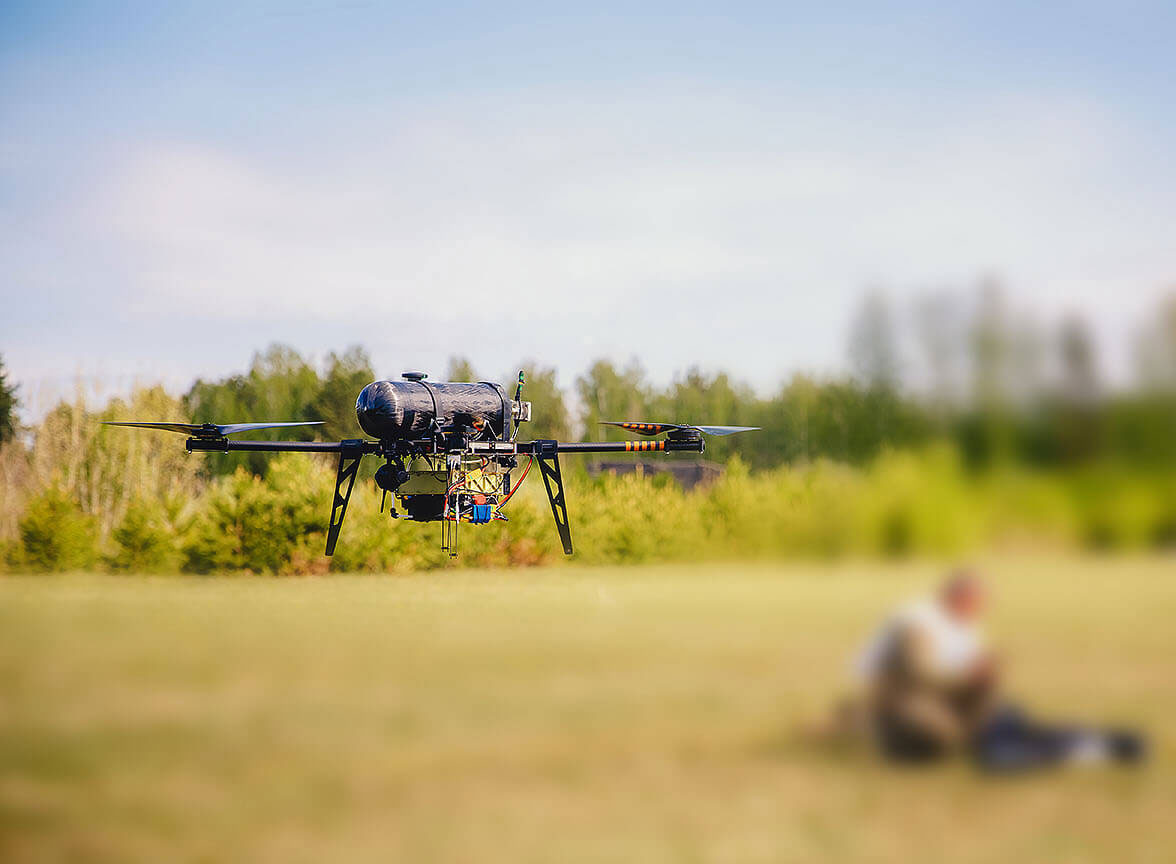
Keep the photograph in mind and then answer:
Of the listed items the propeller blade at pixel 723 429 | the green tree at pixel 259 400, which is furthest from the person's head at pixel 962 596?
the green tree at pixel 259 400

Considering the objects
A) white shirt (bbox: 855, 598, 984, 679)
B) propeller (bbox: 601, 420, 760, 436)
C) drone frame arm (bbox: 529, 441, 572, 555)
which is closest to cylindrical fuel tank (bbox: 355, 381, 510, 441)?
drone frame arm (bbox: 529, 441, 572, 555)

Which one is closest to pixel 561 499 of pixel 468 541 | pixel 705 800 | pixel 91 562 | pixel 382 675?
pixel 468 541

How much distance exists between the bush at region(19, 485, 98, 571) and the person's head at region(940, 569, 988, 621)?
440 inches

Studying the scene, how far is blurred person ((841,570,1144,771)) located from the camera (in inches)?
229

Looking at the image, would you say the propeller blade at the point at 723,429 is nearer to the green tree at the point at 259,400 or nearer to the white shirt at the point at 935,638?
the white shirt at the point at 935,638

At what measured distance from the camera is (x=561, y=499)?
16.7m

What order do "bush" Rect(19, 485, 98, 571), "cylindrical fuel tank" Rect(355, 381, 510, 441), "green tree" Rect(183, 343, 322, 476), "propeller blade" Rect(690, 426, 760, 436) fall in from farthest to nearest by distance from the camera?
"green tree" Rect(183, 343, 322, 476) < "cylindrical fuel tank" Rect(355, 381, 510, 441) < "bush" Rect(19, 485, 98, 571) < "propeller blade" Rect(690, 426, 760, 436)

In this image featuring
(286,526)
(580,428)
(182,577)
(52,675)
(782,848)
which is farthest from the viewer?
(580,428)

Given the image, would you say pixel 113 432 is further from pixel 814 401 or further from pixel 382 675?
pixel 814 401

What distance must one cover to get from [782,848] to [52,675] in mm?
4742

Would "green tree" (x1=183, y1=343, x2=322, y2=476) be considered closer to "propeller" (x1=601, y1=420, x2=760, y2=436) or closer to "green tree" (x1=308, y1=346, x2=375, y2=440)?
"green tree" (x1=308, y1=346, x2=375, y2=440)

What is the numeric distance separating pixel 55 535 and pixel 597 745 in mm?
10669

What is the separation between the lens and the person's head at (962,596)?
6008 millimetres

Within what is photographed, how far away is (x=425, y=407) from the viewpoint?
604 inches
